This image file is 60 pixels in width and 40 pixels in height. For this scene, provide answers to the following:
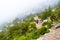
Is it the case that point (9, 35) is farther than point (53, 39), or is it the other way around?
point (9, 35)

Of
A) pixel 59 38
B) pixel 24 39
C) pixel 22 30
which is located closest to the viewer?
pixel 59 38

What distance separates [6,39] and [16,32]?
1.94 metres

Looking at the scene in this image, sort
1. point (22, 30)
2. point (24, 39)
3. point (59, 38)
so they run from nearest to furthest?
1. point (59, 38)
2. point (24, 39)
3. point (22, 30)

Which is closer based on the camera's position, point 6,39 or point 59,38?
point 59,38

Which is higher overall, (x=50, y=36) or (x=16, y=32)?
(x=16, y=32)

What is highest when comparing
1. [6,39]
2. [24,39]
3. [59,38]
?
[6,39]

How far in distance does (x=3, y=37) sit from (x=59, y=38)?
2163 cm

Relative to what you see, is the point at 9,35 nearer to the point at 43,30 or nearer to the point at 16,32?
the point at 16,32

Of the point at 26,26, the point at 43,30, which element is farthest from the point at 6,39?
the point at 43,30

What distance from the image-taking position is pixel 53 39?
682 inches

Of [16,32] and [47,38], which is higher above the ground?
[16,32]

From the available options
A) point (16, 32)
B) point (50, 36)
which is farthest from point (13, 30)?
point (50, 36)

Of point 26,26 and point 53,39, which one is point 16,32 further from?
point 53,39

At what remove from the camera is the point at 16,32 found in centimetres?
3675
